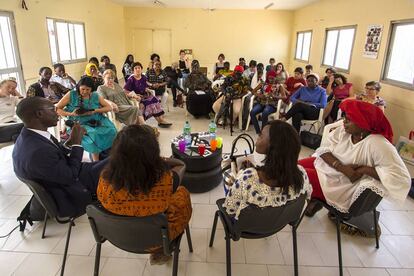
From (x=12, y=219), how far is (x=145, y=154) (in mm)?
1840

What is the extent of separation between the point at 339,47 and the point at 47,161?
6718mm

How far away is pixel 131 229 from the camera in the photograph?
131cm

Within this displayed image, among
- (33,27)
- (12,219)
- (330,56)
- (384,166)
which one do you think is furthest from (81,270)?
(330,56)

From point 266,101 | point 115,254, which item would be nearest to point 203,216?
point 115,254

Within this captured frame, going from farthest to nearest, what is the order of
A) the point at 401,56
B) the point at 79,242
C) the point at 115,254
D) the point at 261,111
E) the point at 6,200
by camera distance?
the point at 261,111
the point at 401,56
the point at 6,200
the point at 79,242
the point at 115,254

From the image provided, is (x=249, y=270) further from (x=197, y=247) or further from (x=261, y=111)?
(x=261, y=111)

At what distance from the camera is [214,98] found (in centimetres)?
569

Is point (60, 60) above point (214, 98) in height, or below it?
above

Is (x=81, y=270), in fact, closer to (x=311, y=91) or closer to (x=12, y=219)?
(x=12, y=219)

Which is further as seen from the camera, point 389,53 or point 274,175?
point 389,53

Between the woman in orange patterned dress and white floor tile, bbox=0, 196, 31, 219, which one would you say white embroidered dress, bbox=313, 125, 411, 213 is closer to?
the woman in orange patterned dress

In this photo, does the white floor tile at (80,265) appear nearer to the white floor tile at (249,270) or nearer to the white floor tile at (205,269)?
the white floor tile at (205,269)

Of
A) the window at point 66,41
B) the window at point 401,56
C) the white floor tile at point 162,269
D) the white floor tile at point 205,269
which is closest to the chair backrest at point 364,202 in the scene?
the white floor tile at point 205,269

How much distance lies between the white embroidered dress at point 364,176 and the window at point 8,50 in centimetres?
482
